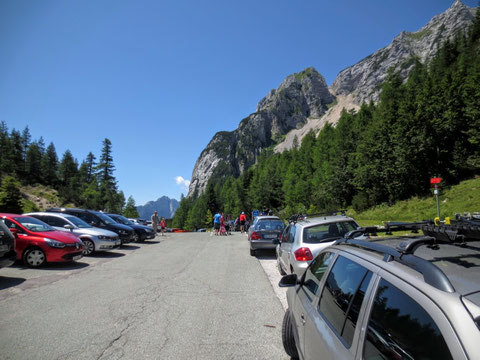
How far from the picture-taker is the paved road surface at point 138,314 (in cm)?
375

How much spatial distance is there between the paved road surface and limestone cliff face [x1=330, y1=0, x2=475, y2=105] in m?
161

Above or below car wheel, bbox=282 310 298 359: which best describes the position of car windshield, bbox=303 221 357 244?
above

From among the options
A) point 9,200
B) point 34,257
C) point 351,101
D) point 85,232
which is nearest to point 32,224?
point 34,257

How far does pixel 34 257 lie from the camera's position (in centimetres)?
877

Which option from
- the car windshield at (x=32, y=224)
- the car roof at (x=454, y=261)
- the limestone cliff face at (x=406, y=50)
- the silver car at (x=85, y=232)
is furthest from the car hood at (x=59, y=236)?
the limestone cliff face at (x=406, y=50)

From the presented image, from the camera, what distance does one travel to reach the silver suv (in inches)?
44.3

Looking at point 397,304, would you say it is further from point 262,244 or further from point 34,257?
point 34,257

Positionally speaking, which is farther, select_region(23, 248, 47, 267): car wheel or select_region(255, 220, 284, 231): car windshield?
select_region(255, 220, 284, 231): car windshield

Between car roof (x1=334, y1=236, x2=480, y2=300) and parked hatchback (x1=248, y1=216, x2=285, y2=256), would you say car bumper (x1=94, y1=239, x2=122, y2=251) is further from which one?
car roof (x1=334, y1=236, x2=480, y2=300)

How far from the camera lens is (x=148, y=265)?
32.7 ft

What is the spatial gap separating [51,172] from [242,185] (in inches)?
2767

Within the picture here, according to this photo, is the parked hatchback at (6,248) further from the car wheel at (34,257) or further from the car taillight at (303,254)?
the car taillight at (303,254)

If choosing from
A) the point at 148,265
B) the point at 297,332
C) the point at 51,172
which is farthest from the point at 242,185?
the point at 297,332

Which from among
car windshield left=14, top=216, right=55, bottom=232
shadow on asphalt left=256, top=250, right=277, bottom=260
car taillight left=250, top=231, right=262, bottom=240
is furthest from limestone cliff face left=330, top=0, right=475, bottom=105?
car windshield left=14, top=216, right=55, bottom=232
